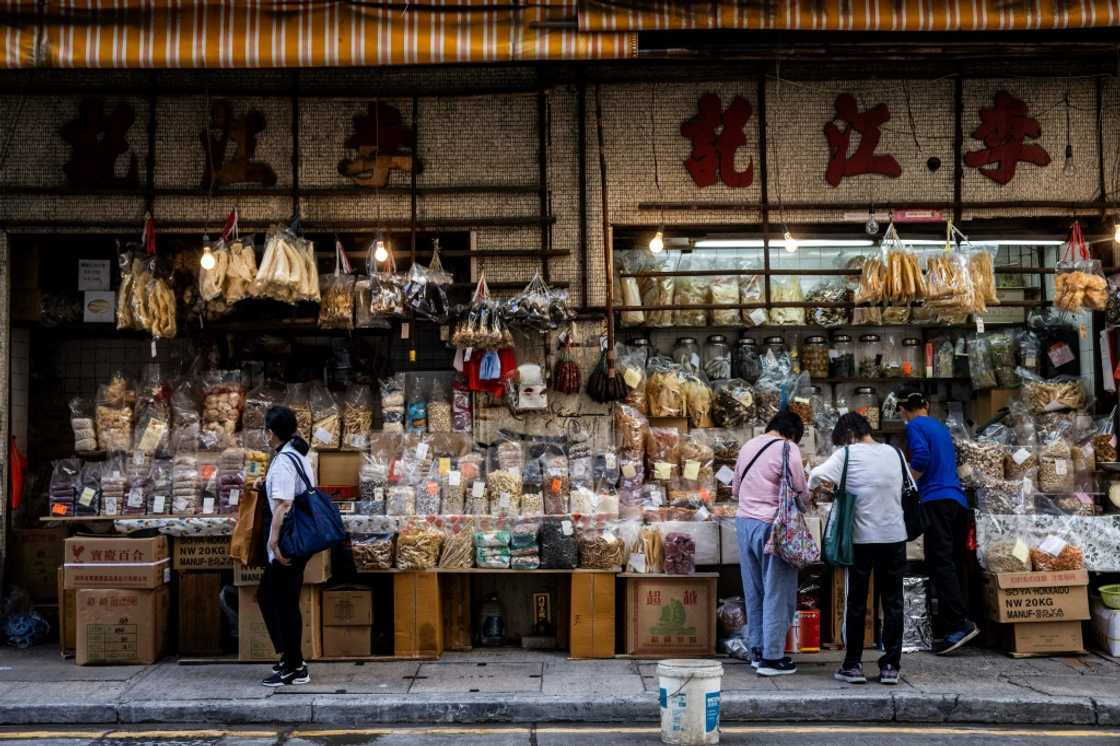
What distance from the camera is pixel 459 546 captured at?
365 inches

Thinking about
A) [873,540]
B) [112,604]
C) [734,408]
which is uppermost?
[734,408]

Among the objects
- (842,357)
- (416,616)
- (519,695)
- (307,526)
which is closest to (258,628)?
(416,616)

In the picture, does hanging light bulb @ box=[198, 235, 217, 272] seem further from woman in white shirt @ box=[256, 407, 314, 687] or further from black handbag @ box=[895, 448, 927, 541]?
black handbag @ box=[895, 448, 927, 541]

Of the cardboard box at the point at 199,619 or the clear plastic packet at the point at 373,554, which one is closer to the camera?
the clear plastic packet at the point at 373,554

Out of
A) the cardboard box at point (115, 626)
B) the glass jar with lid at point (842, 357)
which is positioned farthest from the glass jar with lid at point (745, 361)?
the cardboard box at point (115, 626)

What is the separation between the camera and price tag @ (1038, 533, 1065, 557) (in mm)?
9359

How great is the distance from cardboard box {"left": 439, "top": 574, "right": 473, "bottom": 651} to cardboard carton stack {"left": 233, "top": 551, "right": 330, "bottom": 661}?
1.08 m

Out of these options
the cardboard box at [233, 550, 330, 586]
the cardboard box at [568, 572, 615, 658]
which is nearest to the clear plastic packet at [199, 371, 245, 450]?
the cardboard box at [233, 550, 330, 586]

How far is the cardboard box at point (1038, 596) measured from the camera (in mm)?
9188

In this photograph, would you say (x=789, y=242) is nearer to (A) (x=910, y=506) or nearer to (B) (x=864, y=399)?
(B) (x=864, y=399)

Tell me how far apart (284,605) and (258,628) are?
3.12 ft

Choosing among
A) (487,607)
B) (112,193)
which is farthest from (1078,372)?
(112,193)

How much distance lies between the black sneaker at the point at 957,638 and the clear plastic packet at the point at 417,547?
4.28 metres

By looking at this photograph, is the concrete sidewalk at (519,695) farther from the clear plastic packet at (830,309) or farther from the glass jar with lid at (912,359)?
the clear plastic packet at (830,309)
